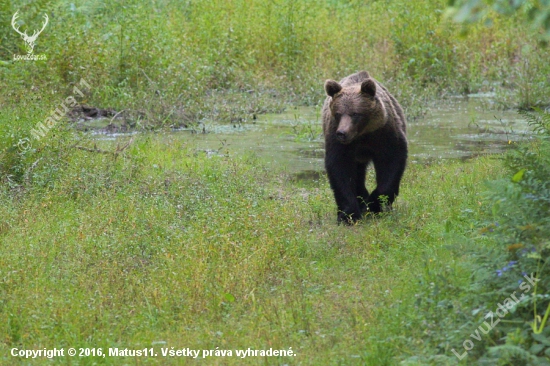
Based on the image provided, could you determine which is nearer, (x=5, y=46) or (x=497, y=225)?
(x=497, y=225)

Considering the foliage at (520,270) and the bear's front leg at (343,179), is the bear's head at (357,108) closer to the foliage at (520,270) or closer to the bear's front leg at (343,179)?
the bear's front leg at (343,179)

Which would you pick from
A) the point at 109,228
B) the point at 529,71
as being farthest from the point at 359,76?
the point at 529,71

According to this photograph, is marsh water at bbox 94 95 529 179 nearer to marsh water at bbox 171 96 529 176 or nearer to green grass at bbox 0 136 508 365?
marsh water at bbox 171 96 529 176

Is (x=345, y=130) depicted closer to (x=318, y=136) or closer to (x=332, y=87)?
(x=332, y=87)

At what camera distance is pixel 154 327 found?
18.4 ft

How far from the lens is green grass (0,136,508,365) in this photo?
523 centimetres

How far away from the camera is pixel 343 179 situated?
842 centimetres

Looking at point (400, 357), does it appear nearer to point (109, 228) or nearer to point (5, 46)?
point (109, 228)

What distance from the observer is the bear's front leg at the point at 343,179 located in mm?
8383

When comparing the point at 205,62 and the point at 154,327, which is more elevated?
the point at 154,327

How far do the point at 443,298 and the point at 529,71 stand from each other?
442 inches

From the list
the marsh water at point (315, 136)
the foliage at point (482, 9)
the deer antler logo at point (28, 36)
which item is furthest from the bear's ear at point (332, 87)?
the deer antler logo at point (28, 36)

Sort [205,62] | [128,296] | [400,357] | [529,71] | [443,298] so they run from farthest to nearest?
[205,62] < [529,71] < [128,296] < [443,298] < [400,357]

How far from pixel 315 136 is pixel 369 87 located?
5.03 metres
